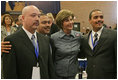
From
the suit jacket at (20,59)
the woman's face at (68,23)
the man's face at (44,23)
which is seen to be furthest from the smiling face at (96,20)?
the suit jacket at (20,59)

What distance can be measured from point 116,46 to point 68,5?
8.18m

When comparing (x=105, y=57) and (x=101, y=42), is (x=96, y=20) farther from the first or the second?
(x=105, y=57)

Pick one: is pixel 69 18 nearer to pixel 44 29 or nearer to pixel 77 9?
pixel 44 29

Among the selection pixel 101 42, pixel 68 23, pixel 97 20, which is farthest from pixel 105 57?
pixel 68 23

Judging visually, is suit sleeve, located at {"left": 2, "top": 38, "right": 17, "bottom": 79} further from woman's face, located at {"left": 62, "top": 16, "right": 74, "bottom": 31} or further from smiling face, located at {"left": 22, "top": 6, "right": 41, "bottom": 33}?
woman's face, located at {"left": 62, "top": 16, "right": 74, "bottom": 31}

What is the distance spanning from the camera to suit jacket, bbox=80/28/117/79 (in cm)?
208

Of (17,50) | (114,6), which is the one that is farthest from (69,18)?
(114,6)

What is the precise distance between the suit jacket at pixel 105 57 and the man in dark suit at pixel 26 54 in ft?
2.04

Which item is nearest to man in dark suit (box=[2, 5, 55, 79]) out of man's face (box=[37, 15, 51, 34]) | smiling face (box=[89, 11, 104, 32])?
man's face (box=[37, 15, 51, 34])

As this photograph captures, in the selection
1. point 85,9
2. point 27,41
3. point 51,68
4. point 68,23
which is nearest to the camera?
point 27,41

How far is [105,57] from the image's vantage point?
2.08 meters

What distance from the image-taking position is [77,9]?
10.0 m

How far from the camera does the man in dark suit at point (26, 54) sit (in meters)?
1.76

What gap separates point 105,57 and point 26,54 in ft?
3.17
